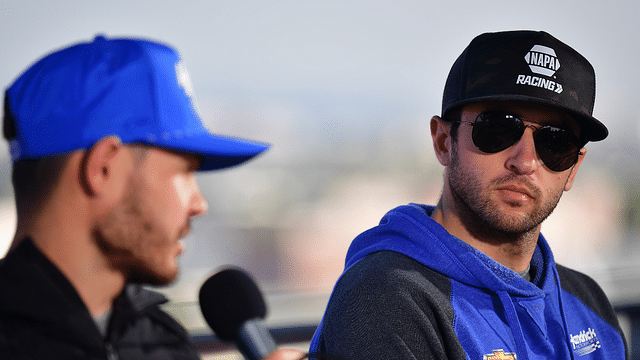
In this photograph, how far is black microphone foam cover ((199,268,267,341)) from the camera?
1.23 m

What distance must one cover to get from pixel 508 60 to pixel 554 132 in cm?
30

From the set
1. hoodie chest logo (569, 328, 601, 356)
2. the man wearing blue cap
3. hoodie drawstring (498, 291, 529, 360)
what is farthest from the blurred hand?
hoodie chest logo (569, 328, 601, 356)

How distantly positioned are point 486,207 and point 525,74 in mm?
443

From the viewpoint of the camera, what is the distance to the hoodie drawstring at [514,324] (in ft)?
6.26

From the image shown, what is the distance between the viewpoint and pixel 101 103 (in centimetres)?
116

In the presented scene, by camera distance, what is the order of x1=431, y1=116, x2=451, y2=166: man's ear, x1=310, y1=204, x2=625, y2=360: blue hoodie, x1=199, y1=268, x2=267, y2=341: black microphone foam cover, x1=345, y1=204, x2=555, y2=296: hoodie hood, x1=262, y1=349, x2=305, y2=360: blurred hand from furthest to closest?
1. x1=431, y1=116, x2=451, y2=166: man's ear
2. x1=345, y1=204, x2=555, y2=296: hoodie hood
3. x1=310, y1=204, x2=625, y2=360: blue hoodie
4. x1=199, y1=268, x2=267, y2=341: black microphone foam cover
5. x1=262, y1=349, x2=305, y2=360: blurred hand

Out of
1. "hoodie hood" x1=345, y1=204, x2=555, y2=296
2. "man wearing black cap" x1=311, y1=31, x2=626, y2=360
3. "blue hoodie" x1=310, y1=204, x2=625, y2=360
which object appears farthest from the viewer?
"hoodie hood" x1=345, y1=204, x2=555, y2=296

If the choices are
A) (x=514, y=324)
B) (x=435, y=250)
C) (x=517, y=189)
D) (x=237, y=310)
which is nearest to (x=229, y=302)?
(x=237, y=310)

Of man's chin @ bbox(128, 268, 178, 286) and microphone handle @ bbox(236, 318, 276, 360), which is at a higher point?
man's chin @ bbox(128, 268, 178, 286)

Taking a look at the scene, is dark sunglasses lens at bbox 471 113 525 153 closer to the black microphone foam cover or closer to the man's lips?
the man's lips

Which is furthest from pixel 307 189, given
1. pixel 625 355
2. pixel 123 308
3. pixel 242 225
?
pixel 123 308

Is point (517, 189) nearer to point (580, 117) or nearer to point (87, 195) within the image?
point (580, 117)

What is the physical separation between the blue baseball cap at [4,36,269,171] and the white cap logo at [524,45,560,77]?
1.22m

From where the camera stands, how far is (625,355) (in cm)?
229
